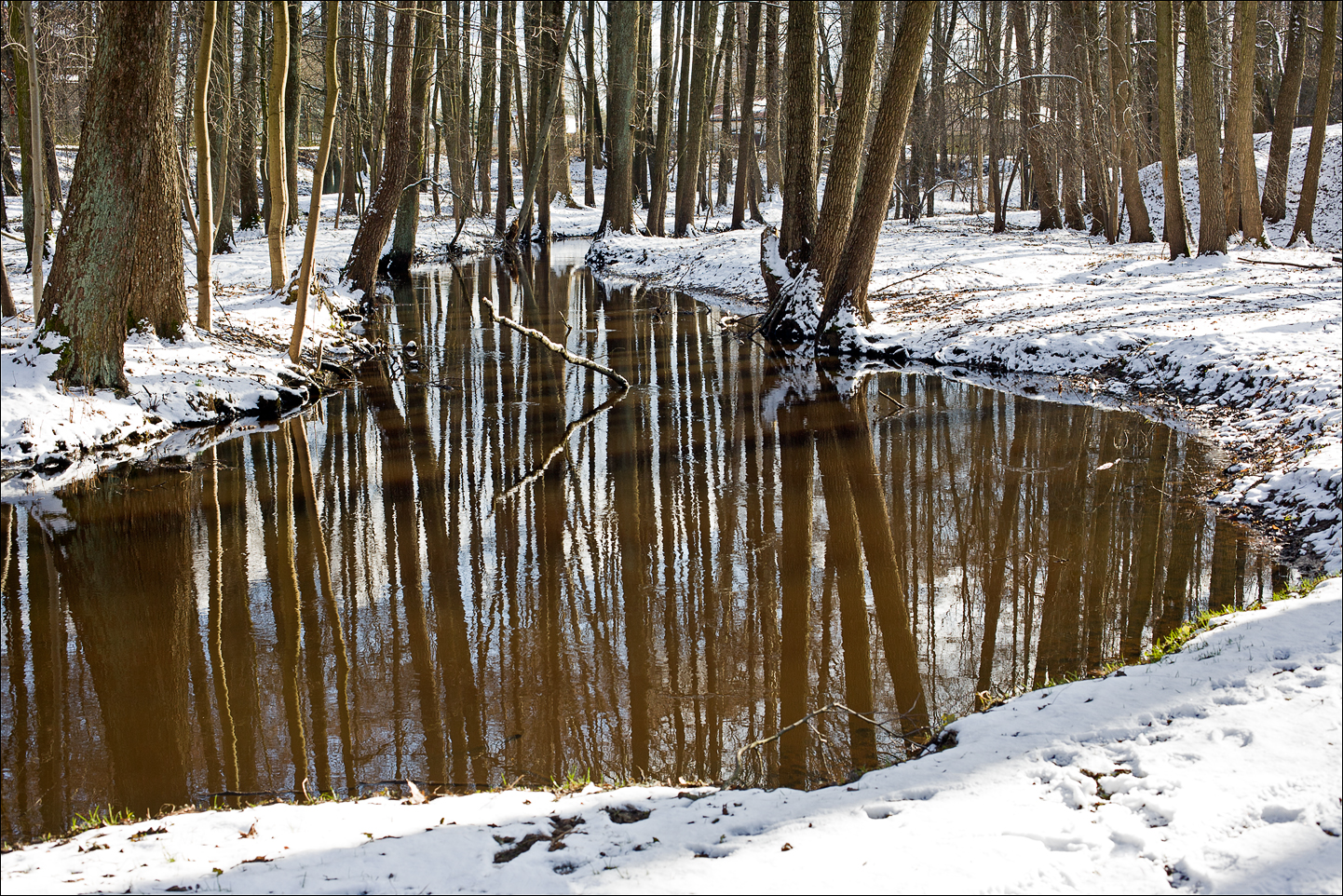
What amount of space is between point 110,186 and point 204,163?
1557 mm

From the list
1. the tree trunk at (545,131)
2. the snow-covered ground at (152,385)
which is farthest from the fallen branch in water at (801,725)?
the tree trunk at (545,131)

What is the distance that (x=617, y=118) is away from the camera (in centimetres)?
2814

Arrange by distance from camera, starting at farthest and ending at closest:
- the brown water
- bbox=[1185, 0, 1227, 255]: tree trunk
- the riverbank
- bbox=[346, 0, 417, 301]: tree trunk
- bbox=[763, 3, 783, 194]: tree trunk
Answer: bbox=[763, 3, 783, 194]: tree trunk → bbox=[346, 0, 417, 301]: tree trunk → bbox=[1185, 0, 1227, 255]: tree trunk → the riverbank → the brown water

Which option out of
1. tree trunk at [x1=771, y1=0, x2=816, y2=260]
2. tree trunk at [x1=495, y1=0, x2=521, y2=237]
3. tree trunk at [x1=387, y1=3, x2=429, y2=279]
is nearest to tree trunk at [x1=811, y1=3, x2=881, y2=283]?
tree trunk at [x1=771, y1=0, x2=816, y2=260]

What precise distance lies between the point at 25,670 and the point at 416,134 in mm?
15438

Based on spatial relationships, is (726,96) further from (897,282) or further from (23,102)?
(23,102)

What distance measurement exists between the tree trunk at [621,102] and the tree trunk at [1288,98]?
53.9 ft

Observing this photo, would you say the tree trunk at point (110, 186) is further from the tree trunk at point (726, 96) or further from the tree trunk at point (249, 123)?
the tree trunk at point (726, 96)

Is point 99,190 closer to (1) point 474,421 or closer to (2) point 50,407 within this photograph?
(2) point 50,407

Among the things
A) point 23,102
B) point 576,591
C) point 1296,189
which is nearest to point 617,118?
point 23,102

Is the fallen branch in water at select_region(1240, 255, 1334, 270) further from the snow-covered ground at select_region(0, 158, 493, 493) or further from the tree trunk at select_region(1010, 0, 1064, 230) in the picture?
the snow-covered ground at select_region(0, 158, 493, 493)

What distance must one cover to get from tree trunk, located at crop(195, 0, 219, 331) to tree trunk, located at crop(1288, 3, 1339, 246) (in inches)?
650

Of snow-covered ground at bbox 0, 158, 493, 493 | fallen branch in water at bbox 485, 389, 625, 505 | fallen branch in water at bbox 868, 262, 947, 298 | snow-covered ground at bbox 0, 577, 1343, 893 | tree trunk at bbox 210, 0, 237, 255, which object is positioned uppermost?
tree trunk at bbox 210, 0, 237, 255

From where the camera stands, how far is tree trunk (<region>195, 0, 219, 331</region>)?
9.89m
